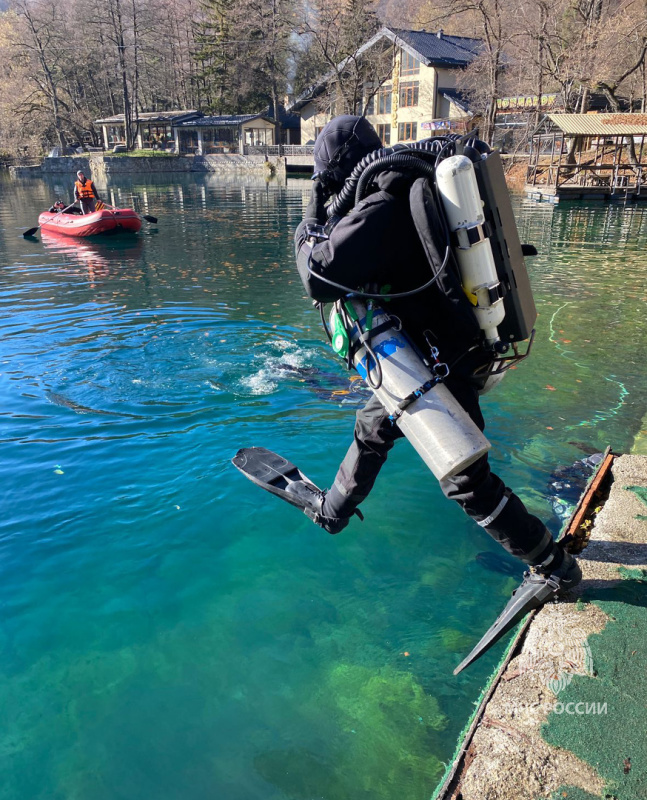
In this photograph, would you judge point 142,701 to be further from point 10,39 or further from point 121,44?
point 10,39

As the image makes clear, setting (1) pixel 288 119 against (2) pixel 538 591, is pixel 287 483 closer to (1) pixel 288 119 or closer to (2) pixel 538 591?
(2) pixel 538 591

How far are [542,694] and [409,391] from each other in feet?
4.67

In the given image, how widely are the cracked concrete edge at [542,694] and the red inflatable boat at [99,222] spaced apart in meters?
18.7

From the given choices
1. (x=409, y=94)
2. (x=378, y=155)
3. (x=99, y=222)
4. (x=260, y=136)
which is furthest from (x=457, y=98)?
(x=378, y=155)

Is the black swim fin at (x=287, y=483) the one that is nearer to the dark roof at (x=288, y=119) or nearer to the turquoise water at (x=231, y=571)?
the turquoise water at (x=231, y=571)

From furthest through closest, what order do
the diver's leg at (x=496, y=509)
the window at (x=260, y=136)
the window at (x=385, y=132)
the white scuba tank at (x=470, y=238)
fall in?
the window at (x=260, y=136) < the window at (x=385, y=132) < the diver's leg at (x=496, y=509) < the white scuba tank at (x=470, y=238)

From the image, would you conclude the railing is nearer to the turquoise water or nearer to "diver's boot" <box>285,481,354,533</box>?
the turquoise water

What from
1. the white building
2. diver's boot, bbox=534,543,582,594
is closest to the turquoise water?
diver's boot, bbox=534,543,582,594

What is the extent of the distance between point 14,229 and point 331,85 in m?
43.8

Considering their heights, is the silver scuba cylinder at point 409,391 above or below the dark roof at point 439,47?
below

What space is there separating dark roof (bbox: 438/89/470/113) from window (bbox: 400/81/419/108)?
2600 mm

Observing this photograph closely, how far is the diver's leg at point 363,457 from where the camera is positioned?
10.3 ft

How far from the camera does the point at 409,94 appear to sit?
52.4 m

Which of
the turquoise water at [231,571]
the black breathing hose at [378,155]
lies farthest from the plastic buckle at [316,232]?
the turquoise water at [231,571]
